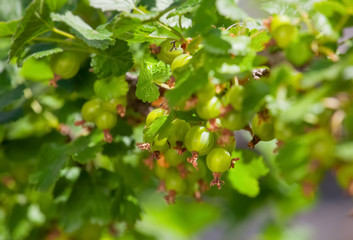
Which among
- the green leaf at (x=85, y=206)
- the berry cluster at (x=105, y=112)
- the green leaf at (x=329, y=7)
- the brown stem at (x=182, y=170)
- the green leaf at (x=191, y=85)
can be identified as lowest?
the green leaf at (x=85, y=206)

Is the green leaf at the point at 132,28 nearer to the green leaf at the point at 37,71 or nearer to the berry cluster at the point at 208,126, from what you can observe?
the berry cluster at the point at 208,126

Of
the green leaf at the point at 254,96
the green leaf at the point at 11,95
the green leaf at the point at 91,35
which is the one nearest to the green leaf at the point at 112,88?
the green leaf at the point at 91,35

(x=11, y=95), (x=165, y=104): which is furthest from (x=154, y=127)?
(x=11, y=95)

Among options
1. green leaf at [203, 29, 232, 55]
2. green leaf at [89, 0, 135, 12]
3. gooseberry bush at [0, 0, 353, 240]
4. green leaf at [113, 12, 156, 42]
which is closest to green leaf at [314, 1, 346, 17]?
gooseberry bush at [0, 0, 353, 240]

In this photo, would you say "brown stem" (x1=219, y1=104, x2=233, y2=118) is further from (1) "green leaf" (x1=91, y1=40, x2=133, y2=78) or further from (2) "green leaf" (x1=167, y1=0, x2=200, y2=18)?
(1) "green leaf" (x1=91, y1=40, x2=133, y2=78)

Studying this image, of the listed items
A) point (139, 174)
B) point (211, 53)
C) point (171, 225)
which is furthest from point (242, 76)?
point (171, 225)

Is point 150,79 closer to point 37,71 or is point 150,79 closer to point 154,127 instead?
point 154,127

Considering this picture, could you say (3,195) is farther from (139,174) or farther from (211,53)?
(211,53)
